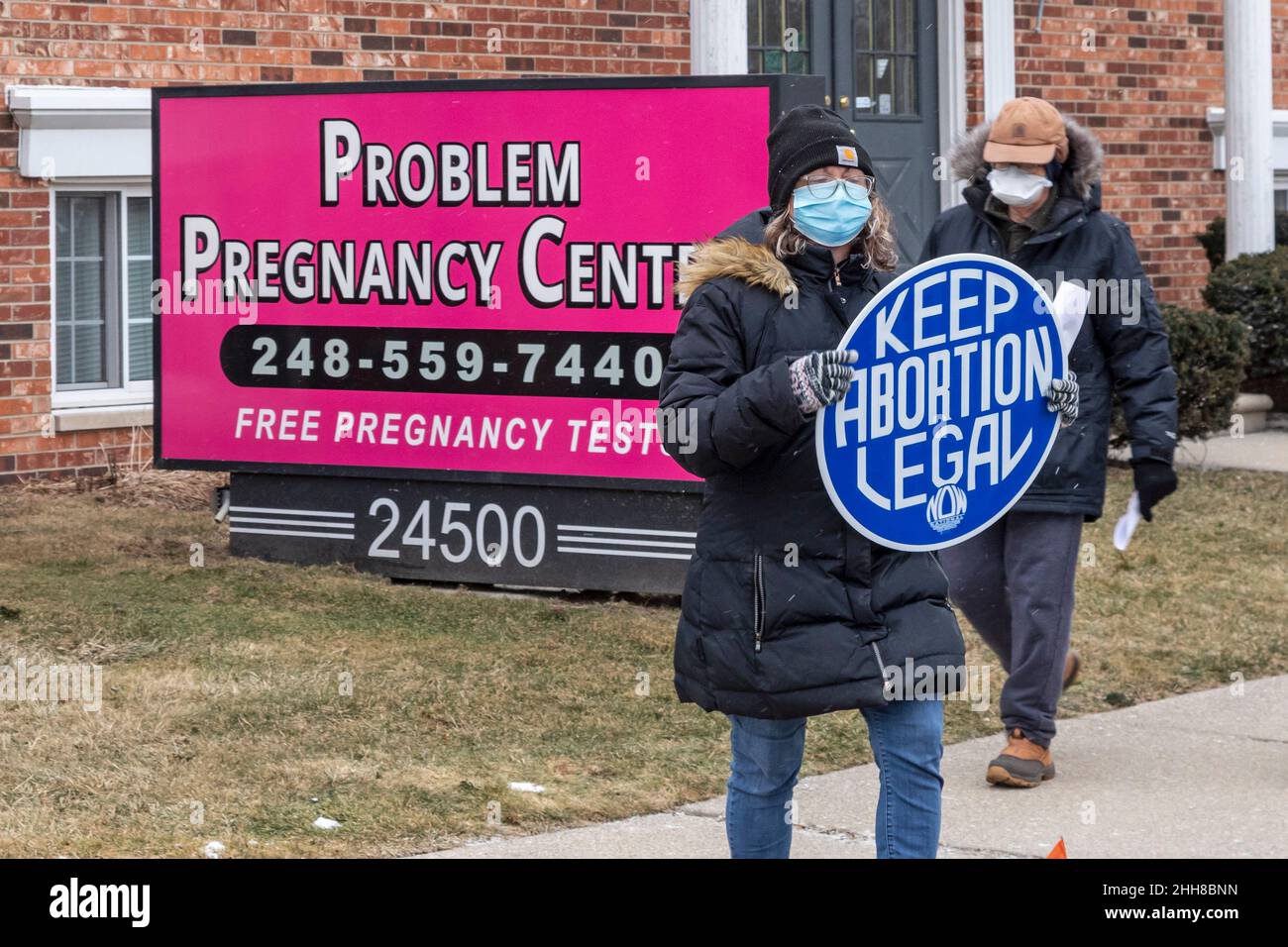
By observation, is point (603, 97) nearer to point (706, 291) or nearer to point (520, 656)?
point (520, 656)

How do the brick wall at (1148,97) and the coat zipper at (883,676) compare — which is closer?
the coat zipper at (883,676)

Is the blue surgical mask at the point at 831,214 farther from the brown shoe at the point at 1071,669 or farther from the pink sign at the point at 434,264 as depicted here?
the pink sign at the point at 434,264

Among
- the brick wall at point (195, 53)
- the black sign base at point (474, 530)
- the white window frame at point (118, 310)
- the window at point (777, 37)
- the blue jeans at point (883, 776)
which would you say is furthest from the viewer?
the window at point (777, 37)

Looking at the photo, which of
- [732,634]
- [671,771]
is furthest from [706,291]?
[671,771]

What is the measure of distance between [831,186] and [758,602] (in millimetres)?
811

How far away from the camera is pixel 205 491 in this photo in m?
10.2

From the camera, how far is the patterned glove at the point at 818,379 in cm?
363

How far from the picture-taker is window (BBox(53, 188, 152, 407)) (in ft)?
33.9

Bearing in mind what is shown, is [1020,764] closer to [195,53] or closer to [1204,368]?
[1204,368]

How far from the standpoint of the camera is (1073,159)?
5.40 m

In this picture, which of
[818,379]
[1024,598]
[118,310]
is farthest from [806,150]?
[118,310]

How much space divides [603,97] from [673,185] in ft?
1.52

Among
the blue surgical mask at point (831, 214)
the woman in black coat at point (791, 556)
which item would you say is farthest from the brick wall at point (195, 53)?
the blue surgical mask at point (831, 214)

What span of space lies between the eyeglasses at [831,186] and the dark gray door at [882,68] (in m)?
8.66
